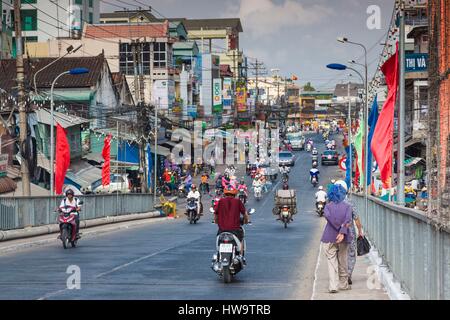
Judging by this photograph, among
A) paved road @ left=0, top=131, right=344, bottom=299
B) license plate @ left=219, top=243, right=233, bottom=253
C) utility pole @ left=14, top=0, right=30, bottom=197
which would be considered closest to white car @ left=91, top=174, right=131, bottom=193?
utility pole @ left=14, top=0, right=30, bottom=197

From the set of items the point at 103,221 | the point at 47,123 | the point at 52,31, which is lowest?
the point at 103,221

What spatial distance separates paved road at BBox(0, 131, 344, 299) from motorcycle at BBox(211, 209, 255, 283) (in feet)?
0.76

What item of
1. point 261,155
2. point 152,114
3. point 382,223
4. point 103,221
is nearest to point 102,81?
point 152,114

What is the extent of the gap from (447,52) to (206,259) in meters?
11.0

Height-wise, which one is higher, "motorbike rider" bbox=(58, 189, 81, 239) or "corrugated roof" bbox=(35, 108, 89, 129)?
"corrugated roof" bbox=(35, 108, 89, 129)

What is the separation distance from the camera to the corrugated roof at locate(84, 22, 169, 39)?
93.2 meters

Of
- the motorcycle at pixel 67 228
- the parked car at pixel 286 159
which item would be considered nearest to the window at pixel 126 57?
the parked car at pixel 286 159

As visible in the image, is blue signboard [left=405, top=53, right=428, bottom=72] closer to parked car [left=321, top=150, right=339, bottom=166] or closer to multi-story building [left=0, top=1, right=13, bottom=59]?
multi-story building [left=0, top=1, right=13, bottom=59]

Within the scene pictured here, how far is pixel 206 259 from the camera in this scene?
863 inches

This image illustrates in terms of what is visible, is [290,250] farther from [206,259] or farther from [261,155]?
[261,155]

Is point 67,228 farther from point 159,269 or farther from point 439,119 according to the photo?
point 439,119

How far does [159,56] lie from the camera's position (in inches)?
3696

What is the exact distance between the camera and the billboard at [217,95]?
387 ft

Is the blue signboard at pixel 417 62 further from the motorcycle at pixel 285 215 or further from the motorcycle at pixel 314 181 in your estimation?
the motorcycle at pixel 285 215
